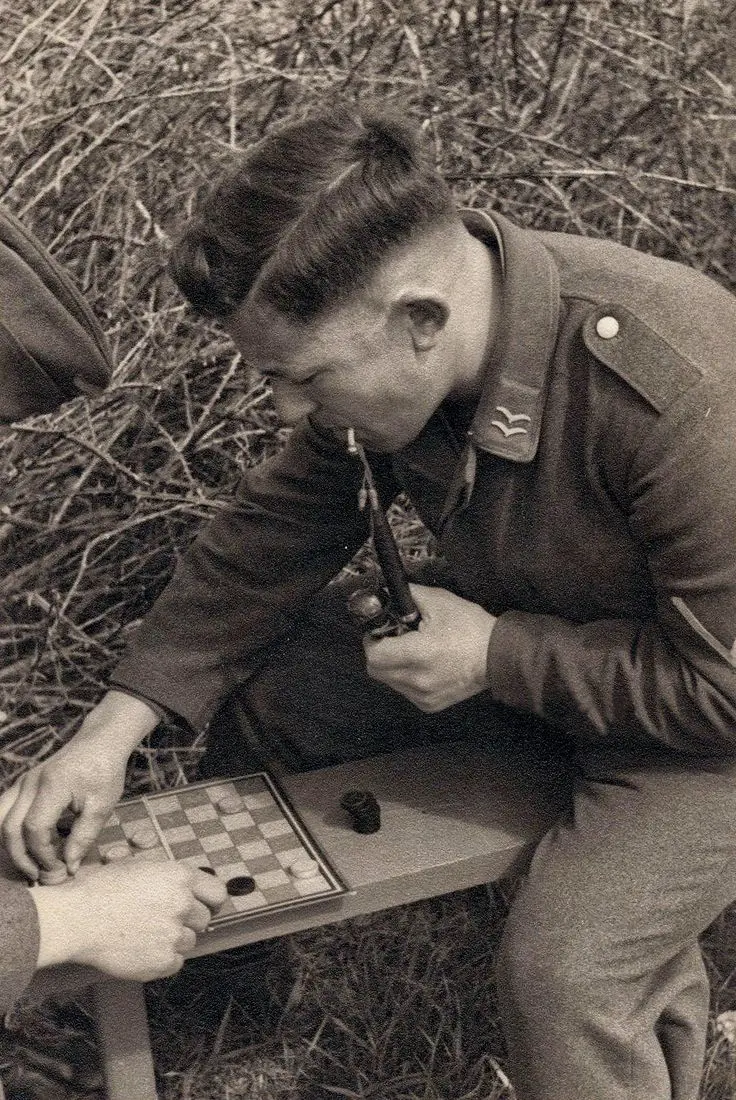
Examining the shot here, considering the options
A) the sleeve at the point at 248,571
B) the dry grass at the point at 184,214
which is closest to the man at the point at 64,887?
the sleeve at the point at 248,571

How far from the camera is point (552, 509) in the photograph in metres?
1.70

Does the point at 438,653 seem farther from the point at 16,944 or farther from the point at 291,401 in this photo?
the point at 16,944

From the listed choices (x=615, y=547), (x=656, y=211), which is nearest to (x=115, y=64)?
(x=656, y=211)

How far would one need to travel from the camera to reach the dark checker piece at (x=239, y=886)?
167cm

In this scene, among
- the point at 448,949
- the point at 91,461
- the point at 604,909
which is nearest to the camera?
the point at 604,909

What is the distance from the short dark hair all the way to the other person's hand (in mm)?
750

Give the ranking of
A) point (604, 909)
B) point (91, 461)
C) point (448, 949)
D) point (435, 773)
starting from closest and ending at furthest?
point (604, 909) < point (435, 773) < point (91, 461) < point (448, 949)

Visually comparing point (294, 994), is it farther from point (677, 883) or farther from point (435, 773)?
point (677, 883)

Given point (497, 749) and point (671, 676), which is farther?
point (497, 749)

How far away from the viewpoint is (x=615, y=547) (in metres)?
1.69

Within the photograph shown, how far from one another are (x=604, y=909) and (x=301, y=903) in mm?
402

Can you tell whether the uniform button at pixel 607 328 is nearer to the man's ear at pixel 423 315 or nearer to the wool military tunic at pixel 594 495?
the wool military tunic at pixel 594 495

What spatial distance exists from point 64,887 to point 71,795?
182mm

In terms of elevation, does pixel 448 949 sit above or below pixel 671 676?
below
